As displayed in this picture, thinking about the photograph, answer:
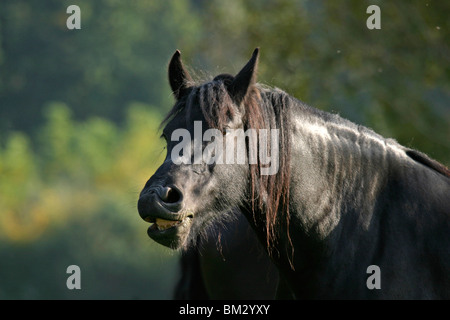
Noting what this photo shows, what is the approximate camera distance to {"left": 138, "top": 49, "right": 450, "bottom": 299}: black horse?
4.01 m

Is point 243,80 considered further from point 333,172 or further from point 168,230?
point 168,230

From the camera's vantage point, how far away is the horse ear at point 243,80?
13.3 ft

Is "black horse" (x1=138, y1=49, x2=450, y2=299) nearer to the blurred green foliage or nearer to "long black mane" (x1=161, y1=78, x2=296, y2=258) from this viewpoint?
"long black mane" (x1=161, y1=78, x2=296, y2=258)

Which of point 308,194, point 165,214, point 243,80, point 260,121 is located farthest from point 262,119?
point 165,214

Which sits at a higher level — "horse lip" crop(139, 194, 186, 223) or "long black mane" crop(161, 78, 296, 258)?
"long black mane" crop(161, 78, 296, 258)

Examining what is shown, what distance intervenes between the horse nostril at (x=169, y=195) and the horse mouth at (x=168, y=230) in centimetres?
11

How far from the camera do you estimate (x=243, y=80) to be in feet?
13.5

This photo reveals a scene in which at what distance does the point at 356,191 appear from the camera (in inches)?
168

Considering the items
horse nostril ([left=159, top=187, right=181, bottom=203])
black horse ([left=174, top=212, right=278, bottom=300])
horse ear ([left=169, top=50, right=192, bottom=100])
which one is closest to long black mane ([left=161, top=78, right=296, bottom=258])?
horse ear ([left=169, top=50, right=192, bottom=100])
